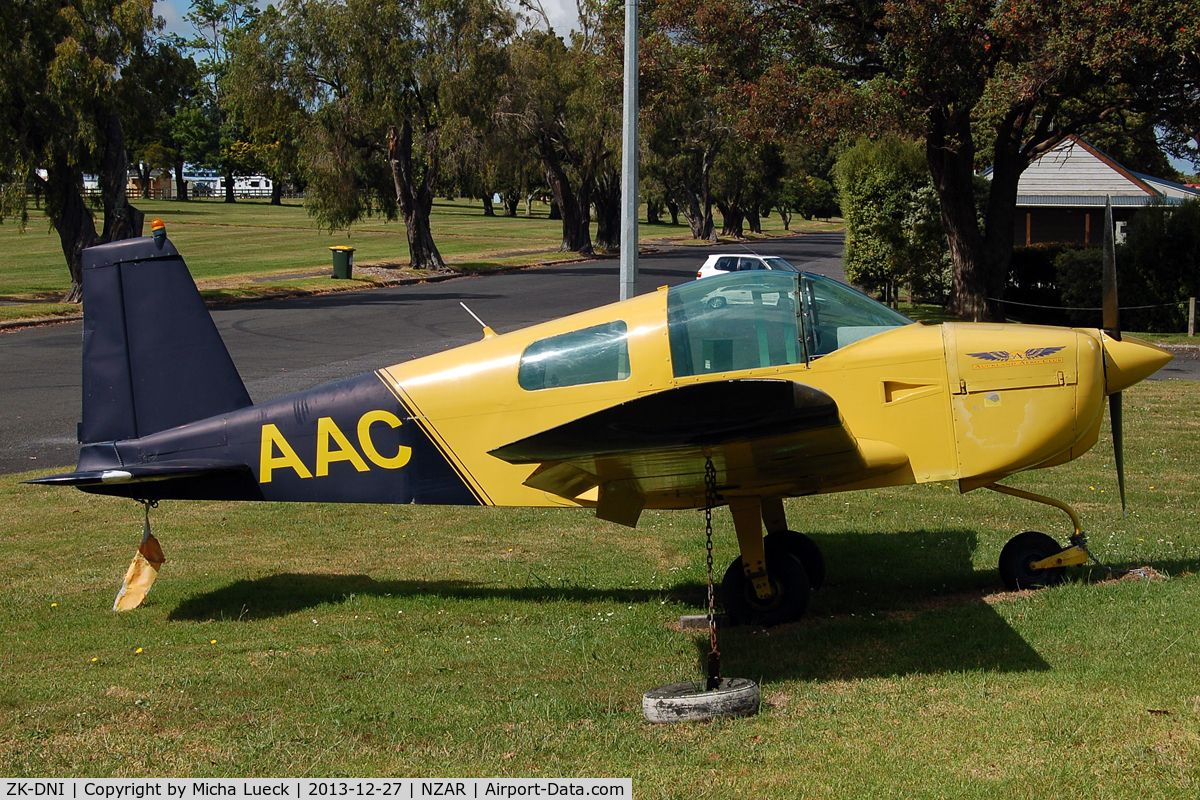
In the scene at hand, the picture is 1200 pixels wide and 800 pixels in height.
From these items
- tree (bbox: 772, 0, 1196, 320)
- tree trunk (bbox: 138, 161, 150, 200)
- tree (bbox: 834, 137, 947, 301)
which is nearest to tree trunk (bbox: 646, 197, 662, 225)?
tree trunk (bbox: 138, 161, 150, 200)

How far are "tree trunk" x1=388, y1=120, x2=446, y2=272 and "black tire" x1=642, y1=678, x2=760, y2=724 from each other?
3558cm

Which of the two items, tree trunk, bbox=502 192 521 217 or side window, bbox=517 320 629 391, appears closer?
side window, bbox=517 320 629 391

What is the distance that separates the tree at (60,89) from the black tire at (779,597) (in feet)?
84.6

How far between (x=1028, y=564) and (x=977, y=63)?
1724 centimetres

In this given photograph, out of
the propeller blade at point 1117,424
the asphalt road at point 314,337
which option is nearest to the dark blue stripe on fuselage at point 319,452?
the propeller blade at point 1117,424

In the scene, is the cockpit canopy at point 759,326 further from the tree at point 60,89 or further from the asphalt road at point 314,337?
the tree at point 60,89

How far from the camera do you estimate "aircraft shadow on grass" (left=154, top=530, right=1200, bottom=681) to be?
19.5ft

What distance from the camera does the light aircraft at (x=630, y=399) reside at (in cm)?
644

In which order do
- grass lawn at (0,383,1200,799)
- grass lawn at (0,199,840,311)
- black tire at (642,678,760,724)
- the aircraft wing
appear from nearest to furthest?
1. grass lawn at (0,383,1200,799)
2. the aircraft wing
3. black tire at (642,678,760,724)
4. grass lawn at (0,199,840,311)

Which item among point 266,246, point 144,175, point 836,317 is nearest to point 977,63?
point 836,317

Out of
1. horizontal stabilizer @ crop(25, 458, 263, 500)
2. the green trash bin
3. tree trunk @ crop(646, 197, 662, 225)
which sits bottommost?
horizontal stabilizer @ crop(25, 458, 263, 500)

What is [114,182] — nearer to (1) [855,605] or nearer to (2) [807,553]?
(2) [807,553]

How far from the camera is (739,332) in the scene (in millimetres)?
6523

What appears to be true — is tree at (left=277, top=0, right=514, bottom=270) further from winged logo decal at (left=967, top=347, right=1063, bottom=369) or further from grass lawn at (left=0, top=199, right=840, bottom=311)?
winged logo decal at (left=967, top=347, right=1063, bottom=369)
